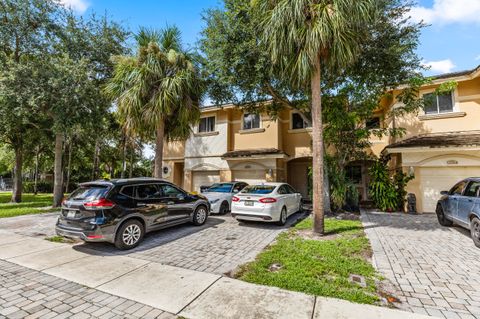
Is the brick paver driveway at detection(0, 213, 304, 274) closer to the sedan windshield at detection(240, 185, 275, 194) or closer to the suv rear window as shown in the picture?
the sedan windshield at detection(240, 185, 275, 194)

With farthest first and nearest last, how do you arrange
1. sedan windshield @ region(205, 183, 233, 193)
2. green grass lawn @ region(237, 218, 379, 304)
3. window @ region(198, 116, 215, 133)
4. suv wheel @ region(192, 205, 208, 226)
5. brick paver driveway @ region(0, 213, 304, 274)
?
window @ region(198, 116, 215, 133) < sedan windshield @ region(205, 183, 233, 193) < suv wheel @ region(192, 205, 208, 226) < brick paver driveway @ region(0, 213, 304, 274) < green grass lawn @ region(237, 218, 379, 304)

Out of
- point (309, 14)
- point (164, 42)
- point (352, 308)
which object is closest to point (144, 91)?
point (164, 42)

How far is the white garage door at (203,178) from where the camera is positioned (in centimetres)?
1672

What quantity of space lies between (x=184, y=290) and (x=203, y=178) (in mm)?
13443

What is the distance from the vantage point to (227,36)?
962 centimetres

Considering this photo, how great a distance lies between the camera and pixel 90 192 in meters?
5.87

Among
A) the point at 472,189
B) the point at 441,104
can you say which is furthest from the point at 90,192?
the point at 441,104

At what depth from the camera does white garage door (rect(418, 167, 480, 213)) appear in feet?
34.4

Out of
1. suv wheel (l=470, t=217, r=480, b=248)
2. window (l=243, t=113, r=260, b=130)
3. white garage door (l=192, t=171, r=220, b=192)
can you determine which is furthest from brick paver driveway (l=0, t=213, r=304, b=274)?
window (l=243, t=113, r=260, b=130)

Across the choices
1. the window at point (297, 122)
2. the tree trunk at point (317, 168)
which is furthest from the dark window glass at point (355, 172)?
the tree trunk at point (317, 168)

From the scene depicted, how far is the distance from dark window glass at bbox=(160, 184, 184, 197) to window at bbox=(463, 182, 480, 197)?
877cm

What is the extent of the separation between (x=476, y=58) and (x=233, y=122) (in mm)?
12891

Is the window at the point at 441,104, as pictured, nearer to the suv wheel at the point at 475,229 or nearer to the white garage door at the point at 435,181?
the white garage door at the point at 435,181

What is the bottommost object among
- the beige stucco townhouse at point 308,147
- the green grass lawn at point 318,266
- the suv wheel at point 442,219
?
the green grass lawn at point 318,266
